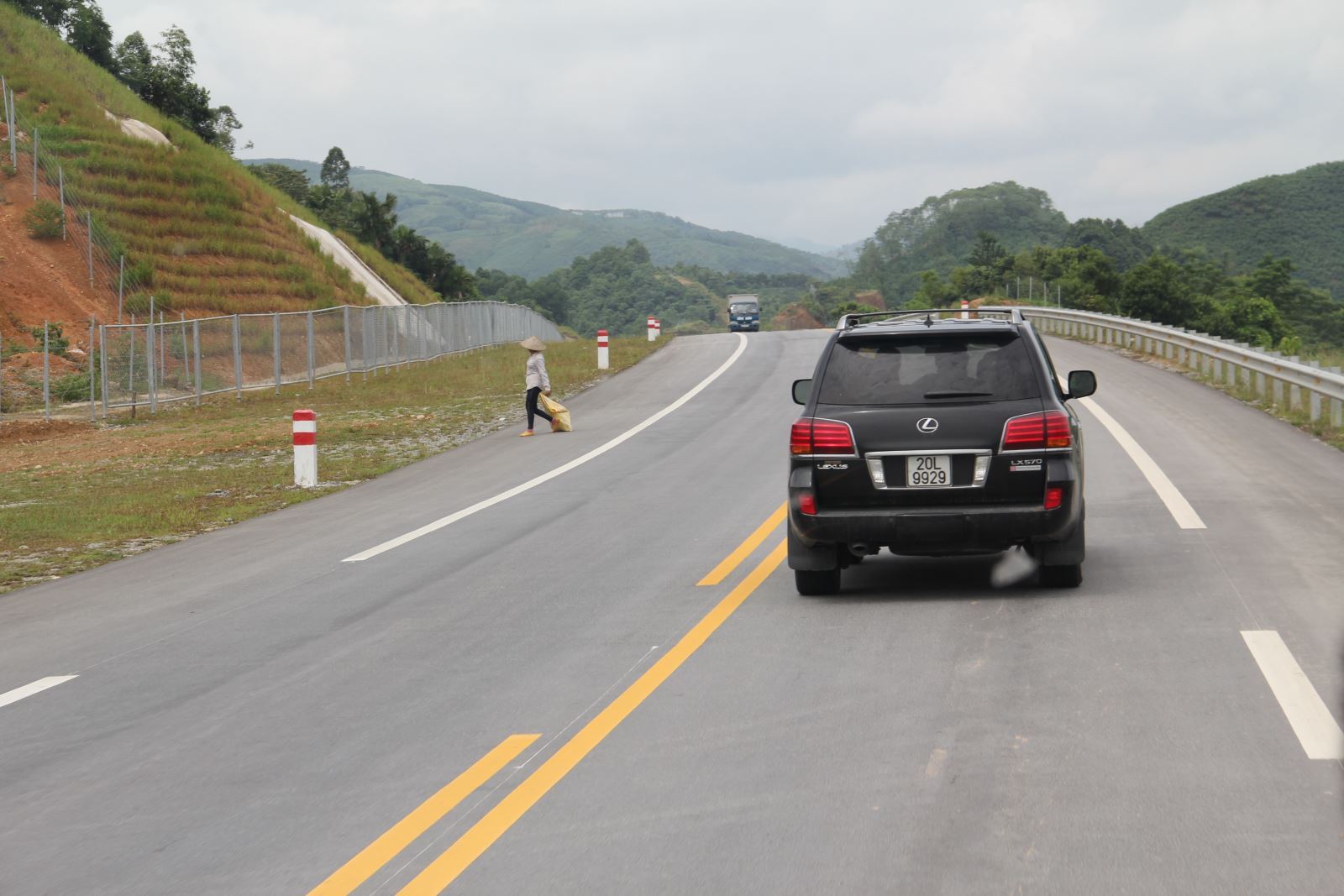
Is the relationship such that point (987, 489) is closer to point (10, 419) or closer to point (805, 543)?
point (805, 543)

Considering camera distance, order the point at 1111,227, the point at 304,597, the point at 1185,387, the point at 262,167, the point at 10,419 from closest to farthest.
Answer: the point at 304,597
the point at 1185,387
the point at 10,419
the point at 262,167
the point at 1111,227

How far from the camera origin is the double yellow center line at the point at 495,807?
15.9ft

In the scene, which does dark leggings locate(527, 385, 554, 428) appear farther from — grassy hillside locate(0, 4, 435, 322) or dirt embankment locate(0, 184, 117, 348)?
grassy hillside locate(0, 4, 435, 322)

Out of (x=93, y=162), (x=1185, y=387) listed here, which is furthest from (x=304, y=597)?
(x=93, y=162)

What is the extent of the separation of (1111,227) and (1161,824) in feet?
537

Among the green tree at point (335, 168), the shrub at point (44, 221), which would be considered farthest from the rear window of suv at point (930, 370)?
the green tree at point (335, 168)

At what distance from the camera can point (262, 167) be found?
107250 mm

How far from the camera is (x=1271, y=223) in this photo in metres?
184

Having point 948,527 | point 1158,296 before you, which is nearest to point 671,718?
point 948,527

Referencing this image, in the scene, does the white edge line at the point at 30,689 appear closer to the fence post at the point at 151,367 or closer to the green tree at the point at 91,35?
the fence post at the point at 151,367

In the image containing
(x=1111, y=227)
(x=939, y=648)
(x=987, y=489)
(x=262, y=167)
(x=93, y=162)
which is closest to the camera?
(x=939, y=648)

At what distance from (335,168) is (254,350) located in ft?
400

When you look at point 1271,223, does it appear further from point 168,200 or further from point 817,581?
point 817,581

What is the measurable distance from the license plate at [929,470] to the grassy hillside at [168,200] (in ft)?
133
